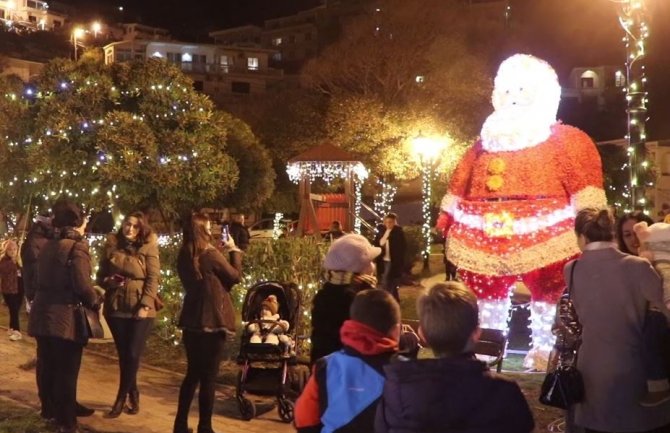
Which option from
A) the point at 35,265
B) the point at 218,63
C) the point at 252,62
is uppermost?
the point at 252,62

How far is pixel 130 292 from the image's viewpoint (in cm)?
732

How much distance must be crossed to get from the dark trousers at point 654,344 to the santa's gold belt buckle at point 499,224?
468 cm

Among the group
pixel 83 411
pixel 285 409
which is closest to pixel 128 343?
pixel 83 411

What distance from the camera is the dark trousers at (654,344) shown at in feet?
14.2

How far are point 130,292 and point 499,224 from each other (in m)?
4.10

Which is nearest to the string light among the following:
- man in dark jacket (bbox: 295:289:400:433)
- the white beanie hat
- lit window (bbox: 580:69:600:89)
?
the white beanie hat

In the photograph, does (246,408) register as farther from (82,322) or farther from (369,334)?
(369,334)

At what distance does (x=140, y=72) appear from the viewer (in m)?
17.7

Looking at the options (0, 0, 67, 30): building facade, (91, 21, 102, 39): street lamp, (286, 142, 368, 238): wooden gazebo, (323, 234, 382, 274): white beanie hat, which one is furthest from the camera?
(0, 0, 67, 30): building facade

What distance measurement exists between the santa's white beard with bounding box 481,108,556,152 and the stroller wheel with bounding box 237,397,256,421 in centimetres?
402

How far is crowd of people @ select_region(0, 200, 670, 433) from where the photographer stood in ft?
9.61

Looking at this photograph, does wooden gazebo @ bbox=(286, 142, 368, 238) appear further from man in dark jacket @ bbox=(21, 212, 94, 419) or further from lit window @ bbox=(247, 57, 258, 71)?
lit window @ bbox=(247, 57, 258, 71)

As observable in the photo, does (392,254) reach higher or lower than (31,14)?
lower

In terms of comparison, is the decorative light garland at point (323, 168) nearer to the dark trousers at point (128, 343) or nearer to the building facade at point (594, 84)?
the dark trousers at point (128, 343)
